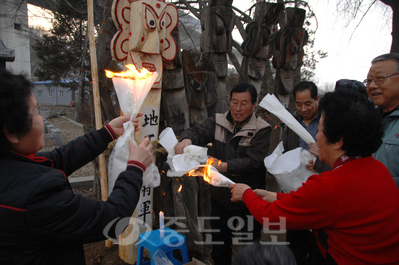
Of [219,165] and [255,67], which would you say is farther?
[255,67]

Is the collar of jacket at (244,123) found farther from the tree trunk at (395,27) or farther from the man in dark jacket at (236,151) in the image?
the tree trunk at (395,27)

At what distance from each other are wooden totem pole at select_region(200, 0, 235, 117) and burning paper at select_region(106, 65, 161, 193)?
273cm

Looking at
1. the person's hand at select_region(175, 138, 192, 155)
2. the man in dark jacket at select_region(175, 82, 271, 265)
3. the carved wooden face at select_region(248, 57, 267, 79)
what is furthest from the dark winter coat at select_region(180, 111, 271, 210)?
the carved wooden face at select_region(248, 57, 267, 79)

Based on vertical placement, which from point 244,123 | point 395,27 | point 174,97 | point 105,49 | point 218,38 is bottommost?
point 244,123

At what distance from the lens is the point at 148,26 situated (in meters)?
2.45

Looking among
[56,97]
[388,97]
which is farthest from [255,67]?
[56,97]

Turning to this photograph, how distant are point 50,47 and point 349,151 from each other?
9196 mm

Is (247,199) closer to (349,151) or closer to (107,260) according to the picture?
(349,151)

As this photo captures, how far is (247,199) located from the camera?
1550 millimetres

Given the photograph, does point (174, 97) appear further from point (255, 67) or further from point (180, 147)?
point (255, 67)

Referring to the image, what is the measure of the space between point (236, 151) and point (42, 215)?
1661 millimetres

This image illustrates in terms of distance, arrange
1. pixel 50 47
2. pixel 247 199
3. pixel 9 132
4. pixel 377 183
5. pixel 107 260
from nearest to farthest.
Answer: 1. pixel 9 132
2. pixel 377 183
3. pixel 247 199
4. pixel 107 260
5. pixel 50 47

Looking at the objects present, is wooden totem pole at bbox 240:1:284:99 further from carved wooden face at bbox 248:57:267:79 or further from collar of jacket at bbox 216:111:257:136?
collar of jacket at bbox 216:111:257:136

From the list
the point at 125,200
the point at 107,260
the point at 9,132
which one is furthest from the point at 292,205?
the point at 107,260
